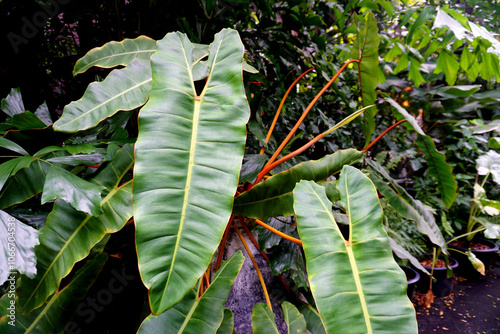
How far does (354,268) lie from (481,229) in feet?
8.68

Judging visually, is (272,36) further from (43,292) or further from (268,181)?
(43,292)

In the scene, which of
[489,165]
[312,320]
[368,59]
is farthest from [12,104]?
[489,165]

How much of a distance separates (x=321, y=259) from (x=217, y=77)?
0.48 m

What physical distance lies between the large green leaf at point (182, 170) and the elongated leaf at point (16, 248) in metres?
0.23

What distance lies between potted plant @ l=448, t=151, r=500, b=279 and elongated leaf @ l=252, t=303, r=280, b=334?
1877 millimetres

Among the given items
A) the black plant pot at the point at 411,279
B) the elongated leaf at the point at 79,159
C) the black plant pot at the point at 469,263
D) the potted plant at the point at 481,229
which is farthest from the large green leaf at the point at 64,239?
the black plant pot at the point at 469,263

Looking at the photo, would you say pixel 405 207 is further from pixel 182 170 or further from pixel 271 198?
Answer: pixel 182 170

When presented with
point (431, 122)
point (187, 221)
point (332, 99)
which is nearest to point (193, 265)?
point (187, 221)

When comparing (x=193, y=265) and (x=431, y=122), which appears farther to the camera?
(x=431, y=122)

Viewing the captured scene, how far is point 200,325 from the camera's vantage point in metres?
0.60

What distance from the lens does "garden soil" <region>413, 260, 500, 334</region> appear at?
1790 mm

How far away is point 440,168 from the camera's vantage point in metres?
1.17

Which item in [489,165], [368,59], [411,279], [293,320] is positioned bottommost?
[411,279]

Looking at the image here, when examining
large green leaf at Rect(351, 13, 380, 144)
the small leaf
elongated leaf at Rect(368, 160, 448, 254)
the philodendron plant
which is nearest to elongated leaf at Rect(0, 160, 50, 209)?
the philodendron plant
